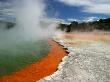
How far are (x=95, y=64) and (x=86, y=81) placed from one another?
653 centimetres

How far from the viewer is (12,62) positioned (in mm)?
30031

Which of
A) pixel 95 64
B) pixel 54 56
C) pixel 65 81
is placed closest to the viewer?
pixel 65 81

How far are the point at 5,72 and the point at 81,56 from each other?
11.2 meters

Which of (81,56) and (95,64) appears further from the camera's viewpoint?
(81,56)

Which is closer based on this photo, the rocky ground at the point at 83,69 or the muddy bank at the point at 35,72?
the rocky ground at the point at 83,69

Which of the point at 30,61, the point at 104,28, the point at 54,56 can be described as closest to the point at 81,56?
the point at 54,56

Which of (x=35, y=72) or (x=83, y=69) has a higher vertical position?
(x=83, y=69)

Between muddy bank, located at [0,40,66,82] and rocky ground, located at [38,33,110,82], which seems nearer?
rocky ground, located at [38,33,110,82]

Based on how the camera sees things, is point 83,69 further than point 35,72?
Yes

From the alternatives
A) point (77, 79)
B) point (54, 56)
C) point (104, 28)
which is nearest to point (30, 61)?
point (54, 56)

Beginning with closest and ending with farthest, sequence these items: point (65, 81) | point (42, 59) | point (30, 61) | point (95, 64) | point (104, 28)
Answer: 1. point (65, 81)
2. point (95, 64)
3. point (30, 61)
4. point (42, 59)
5. point (104, 28)

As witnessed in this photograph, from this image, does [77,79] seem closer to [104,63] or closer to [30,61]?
[104,63]

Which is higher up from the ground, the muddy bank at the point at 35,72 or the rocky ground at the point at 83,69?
the rocky ground at the point at 83,69

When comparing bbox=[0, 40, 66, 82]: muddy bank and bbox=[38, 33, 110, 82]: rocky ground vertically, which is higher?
bbox=[38, 33, 110, 82]: rocky ground
